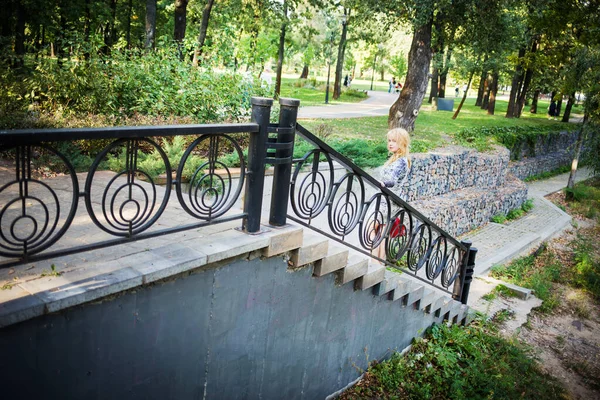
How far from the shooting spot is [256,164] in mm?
Result: 3789

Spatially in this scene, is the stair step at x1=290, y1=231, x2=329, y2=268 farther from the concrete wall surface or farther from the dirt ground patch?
the dirt ground patch

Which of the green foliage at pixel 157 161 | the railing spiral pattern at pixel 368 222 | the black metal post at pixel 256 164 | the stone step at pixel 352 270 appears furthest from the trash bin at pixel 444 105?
the black metal post at pixel 256 164

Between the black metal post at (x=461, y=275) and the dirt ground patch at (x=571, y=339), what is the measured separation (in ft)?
4.95

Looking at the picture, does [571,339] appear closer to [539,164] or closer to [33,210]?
[33,210]

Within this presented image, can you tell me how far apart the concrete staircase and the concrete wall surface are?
11 centimetres

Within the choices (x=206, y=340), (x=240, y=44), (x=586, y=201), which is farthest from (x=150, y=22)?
(x=586, y=201)

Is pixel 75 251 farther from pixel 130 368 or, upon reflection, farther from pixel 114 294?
pixel 130 368

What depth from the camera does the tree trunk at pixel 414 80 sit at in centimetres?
1675

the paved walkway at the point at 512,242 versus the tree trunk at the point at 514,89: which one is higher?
the tree trunk at the point at 514,89

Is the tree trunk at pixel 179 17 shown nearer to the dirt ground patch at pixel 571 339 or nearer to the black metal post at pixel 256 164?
the dirt ground patch at pixel 571 339

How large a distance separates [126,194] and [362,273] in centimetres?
250

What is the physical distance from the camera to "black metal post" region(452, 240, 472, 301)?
7.33 meters

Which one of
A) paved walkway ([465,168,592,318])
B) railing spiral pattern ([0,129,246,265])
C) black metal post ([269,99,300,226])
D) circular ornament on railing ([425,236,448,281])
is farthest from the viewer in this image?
paved walkway ([465,168,592,318])

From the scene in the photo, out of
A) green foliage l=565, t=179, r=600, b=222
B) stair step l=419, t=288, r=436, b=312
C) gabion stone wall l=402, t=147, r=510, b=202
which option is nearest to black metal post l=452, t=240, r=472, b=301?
stair step l=419, t=288, r=436, b=312
